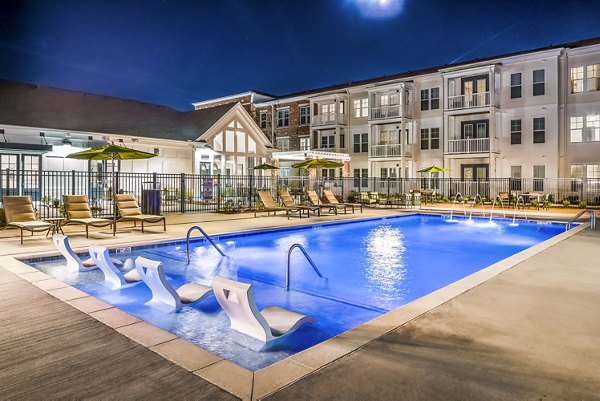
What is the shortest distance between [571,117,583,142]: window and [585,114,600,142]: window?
11.5 inches

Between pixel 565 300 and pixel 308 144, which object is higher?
pixel 308 144

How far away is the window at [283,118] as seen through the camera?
37406 mm

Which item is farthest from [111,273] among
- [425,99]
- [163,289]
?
[425,99]

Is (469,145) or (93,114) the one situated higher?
(93,114)

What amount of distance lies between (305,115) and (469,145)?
14.4 meters

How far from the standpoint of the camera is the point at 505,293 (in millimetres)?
5344

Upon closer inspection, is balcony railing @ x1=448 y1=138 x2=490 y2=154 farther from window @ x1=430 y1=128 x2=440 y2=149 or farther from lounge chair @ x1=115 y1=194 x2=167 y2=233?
lounge chair @ x1=115 y1=194 x2=167 y2=233

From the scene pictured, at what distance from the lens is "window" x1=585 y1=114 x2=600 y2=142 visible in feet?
77.0

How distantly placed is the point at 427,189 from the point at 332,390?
27573mm

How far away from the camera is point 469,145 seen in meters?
26.9

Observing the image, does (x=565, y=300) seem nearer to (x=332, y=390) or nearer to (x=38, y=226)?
(x=332, y=390)

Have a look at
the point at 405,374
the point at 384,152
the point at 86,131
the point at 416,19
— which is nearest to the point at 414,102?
the point at 384,152

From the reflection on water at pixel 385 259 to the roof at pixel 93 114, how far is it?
1367cm

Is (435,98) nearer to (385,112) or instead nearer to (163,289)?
(385,112)
